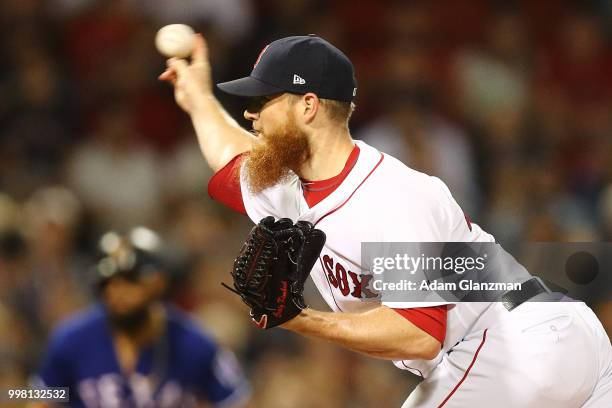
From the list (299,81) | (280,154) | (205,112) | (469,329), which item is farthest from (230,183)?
(469,329)

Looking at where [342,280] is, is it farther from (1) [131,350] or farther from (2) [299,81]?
(1) [131,350]

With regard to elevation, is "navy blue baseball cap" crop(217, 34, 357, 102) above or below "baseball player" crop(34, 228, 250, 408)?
above

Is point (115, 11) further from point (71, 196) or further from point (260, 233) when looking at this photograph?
point (260, 233)

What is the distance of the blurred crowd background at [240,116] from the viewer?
5266 mm

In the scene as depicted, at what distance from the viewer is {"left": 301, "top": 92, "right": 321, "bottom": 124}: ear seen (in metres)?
2.88

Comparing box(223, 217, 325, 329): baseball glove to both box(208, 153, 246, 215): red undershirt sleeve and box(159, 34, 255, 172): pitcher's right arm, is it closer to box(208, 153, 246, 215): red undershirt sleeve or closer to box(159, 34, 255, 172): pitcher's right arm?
box(208, 153, 246, 215): red undershirt sleeve

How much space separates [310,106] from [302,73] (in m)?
0.10

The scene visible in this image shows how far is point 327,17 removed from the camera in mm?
6656

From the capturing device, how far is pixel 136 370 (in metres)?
4.20

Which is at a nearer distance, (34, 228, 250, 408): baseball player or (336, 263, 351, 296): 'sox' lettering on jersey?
(336, 263, 351, 296): 'sox' lettering on jersey

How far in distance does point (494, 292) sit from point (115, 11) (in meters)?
4.50

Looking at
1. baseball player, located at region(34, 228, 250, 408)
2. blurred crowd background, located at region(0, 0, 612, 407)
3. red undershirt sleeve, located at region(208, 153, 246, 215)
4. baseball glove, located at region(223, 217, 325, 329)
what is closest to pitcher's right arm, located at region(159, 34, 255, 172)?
red undershirt sleeve, located at region(208, 153, 246, 215)

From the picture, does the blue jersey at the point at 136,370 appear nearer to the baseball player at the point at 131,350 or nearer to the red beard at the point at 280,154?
the baseball player at the point at 131,350

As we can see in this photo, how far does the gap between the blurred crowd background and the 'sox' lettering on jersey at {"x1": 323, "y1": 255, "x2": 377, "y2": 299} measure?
2.13m
